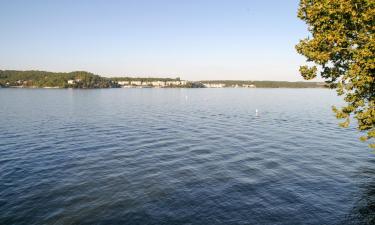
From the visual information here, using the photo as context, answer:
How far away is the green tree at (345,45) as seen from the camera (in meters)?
21.0

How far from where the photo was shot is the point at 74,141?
48438 mm

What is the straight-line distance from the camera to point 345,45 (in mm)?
23281

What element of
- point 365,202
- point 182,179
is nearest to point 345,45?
point 365,202

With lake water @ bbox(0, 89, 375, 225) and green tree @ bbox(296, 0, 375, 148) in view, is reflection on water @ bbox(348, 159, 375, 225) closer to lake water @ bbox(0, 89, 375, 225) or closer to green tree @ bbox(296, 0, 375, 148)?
lake water @ bbox(0, 89, 375, 225)

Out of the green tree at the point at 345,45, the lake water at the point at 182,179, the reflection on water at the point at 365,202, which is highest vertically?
the green tree at the point at 345,45

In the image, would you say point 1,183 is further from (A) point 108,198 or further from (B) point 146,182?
(B) point 146,182

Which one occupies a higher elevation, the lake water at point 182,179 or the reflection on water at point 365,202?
the lake water at point 182,179

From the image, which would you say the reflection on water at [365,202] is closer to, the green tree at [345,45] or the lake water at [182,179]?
the lake water at [182,179]

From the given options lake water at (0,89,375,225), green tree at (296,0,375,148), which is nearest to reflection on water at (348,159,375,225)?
lake water at (0,89,375,225)

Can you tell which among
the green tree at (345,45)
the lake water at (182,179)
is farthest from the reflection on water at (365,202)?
the green tree at (345,45)

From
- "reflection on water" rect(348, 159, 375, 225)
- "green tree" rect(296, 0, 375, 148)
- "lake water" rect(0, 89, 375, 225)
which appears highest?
"green tree" rect(296, 0, 375, 148)

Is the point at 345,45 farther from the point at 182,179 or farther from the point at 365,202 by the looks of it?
the point at 182,179

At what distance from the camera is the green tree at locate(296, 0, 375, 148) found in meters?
21.0

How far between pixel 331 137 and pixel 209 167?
32.8 meters
